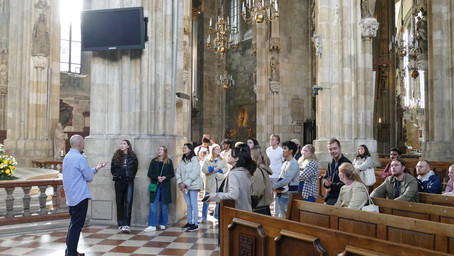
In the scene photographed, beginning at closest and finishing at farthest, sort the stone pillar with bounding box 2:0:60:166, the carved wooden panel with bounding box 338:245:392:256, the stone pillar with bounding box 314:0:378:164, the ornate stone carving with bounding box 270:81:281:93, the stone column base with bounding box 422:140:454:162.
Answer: the carved wooden panel with bounding box 338:245:392:256
the stone pillar with bounding box 314:0:378:164
the stone column base with bounding box 422:140:454:162
the stone pillar with bounding box 2:0:60:166
the ornate stone carving with bounding box 270:81:281:93

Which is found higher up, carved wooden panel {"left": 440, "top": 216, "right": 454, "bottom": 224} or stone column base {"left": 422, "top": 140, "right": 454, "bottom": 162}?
stone column base {"left": 422, "top": 140, "right": 454, "bottom": 162}

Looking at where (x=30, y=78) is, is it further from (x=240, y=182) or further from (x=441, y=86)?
(x=441, y=86)

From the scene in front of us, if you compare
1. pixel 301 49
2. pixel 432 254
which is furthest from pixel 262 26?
pixel 432 254

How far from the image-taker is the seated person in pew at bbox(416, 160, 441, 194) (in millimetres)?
5883

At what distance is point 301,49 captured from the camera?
65.7ft

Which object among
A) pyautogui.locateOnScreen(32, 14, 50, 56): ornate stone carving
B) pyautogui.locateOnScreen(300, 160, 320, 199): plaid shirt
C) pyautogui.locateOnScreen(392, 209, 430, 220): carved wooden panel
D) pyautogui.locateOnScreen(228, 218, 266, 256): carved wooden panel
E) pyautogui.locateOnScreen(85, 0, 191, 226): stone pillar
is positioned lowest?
pyautogui.locateOnScreen(228, 218, 266, 256): carved wooden panel

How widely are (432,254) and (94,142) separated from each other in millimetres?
6502

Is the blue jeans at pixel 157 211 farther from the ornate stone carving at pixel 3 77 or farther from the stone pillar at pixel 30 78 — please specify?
the ornate stone carving at pixel 3 77

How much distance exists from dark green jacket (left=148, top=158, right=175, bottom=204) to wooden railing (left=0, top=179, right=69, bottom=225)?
65.9 inches

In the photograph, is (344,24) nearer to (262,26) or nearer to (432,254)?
(262,26)

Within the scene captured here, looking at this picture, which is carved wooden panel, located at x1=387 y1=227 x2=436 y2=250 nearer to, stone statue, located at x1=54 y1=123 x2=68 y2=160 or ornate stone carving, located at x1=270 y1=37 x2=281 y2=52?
stone statue, located at x1=54 y1=123 x2=68 y2=160

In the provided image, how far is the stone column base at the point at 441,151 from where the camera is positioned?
13.2 metres

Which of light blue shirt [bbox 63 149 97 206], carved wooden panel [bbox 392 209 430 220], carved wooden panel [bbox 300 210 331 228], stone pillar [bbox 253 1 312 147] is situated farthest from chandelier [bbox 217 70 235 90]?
carved wooden panel [bbox 300 210 331 228]

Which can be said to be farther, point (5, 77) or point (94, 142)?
point (5, 77)
